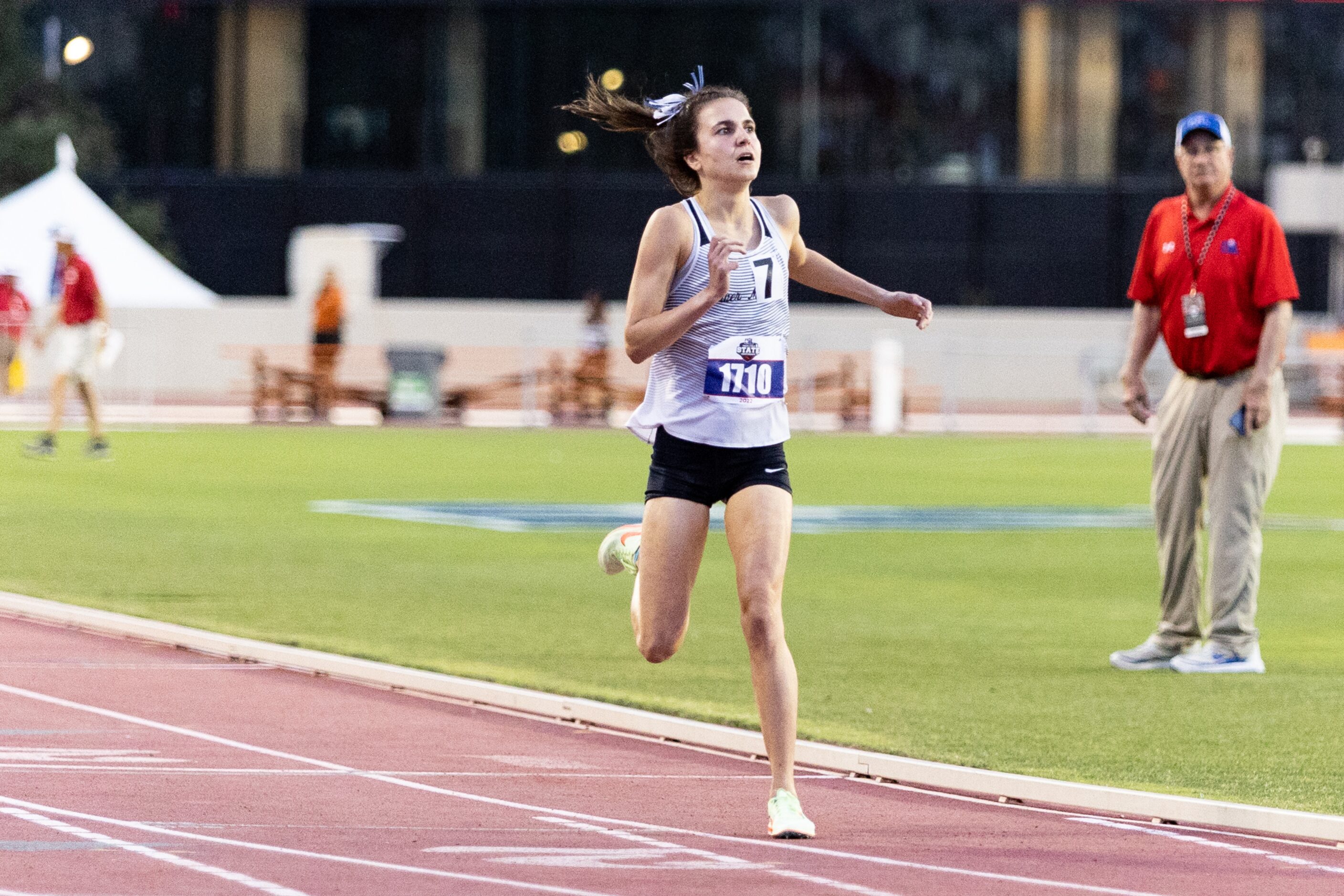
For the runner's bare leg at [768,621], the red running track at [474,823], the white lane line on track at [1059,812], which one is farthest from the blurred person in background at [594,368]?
the runner's bare leg at [768,621]

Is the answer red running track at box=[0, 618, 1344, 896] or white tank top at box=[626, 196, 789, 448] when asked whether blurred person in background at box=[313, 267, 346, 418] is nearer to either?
red running track at box=[0, 618, 1344, 896]

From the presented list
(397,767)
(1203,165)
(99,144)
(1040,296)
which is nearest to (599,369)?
(1040,296)

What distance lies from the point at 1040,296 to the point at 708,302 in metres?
42.9

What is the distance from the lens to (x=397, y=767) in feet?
26.1

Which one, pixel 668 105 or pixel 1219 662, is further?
pixel 1219 662

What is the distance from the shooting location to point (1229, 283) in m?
10.4

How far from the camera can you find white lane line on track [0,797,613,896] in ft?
19.8

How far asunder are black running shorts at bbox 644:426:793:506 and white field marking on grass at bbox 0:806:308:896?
1.70 meters

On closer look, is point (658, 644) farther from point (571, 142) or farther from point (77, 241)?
point (571, 142)

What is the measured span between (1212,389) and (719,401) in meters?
4.19

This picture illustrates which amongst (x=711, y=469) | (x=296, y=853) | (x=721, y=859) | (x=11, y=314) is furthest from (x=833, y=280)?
(x=11, y=314)

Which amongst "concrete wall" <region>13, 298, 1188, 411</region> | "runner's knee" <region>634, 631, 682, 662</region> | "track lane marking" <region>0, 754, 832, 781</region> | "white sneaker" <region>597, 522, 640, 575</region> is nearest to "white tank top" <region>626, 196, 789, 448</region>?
"runner's knee" <region>634, 631, 682, 662</region>

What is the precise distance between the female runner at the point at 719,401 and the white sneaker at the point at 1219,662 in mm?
3975

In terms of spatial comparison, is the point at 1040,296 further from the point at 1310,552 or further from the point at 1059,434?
the point at 1310,552
